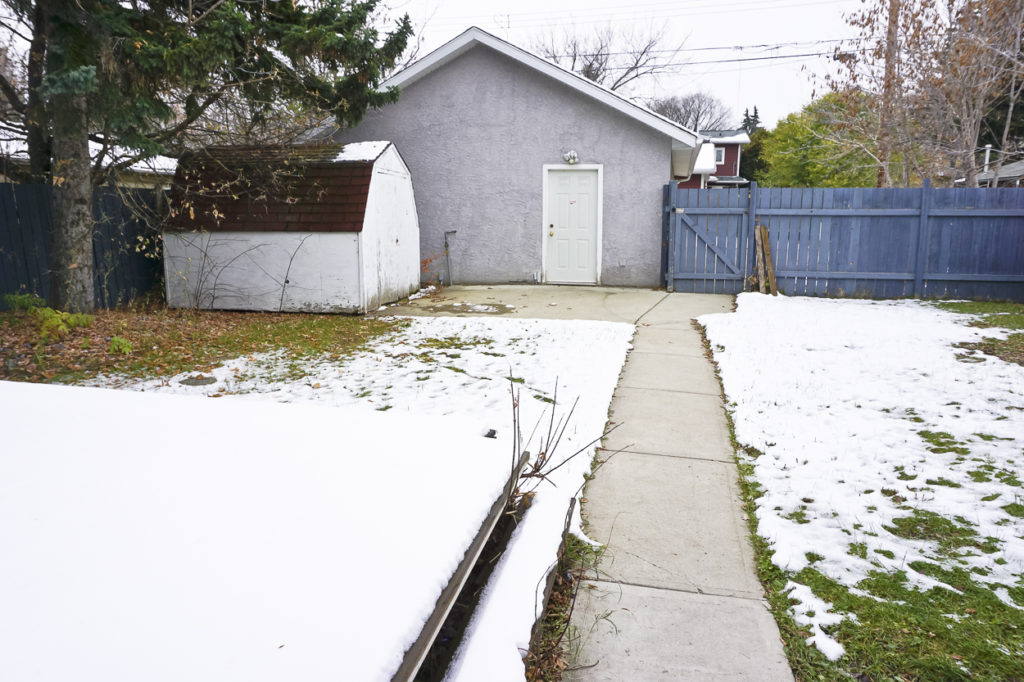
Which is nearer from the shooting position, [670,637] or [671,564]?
[670,637]

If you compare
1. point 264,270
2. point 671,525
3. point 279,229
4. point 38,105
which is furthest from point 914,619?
point 264,270

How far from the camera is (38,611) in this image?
44.6 inches

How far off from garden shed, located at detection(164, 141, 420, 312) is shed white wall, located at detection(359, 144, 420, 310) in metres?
0.03

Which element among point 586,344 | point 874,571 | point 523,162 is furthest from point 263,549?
point 523,162

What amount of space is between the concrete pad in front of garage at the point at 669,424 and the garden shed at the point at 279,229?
18.1 ft

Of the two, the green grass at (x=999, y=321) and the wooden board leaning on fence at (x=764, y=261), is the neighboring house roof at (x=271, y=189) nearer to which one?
the wooden board leaning on fence at (x=764, y=261)

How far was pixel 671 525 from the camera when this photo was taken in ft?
10.9

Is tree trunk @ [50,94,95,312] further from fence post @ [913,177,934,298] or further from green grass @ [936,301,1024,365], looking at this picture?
fence post @ [913,177,934,298]

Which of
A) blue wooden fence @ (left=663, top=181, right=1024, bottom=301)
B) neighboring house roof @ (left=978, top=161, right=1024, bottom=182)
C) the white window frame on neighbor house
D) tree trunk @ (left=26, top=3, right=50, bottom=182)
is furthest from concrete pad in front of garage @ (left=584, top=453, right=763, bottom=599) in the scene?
neighboring house roof @ (left=978, top=161, right=1024, bottom=182)

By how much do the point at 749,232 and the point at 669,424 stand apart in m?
8.02

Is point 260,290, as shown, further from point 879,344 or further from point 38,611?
point 38,611

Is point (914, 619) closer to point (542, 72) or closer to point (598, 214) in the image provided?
point (598, 214)

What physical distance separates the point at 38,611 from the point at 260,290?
31.0ft

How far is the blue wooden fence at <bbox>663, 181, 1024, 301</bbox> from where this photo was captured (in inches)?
436
